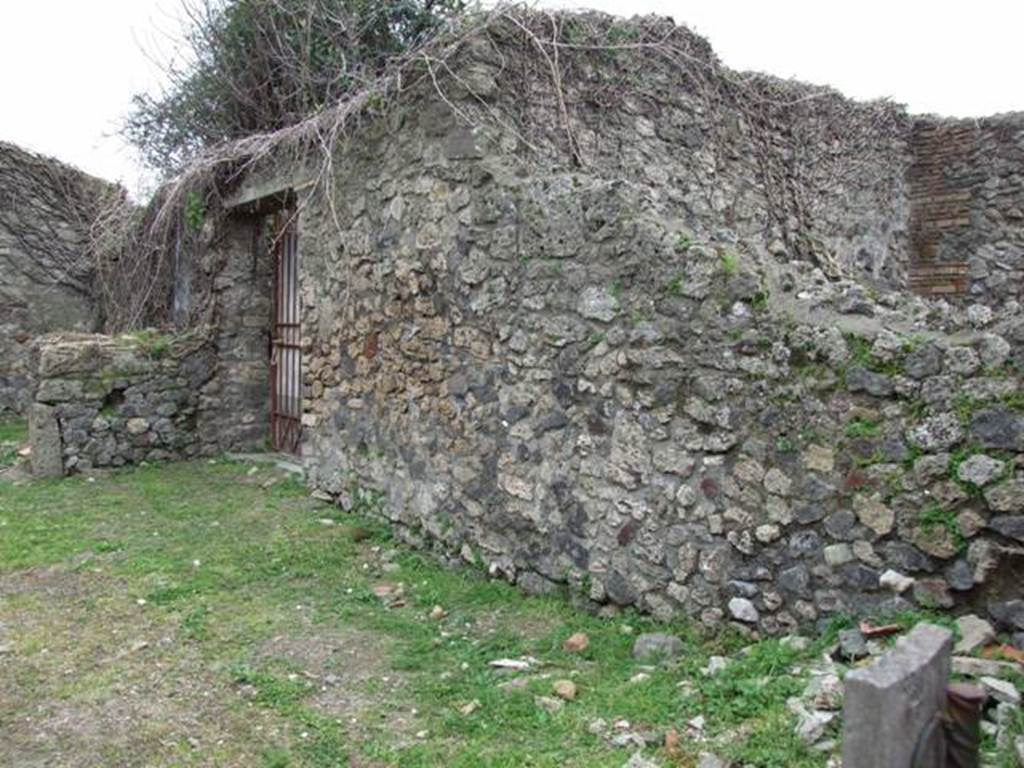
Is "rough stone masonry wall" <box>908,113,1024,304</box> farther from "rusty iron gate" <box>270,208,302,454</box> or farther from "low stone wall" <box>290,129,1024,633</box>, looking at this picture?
"rusty iron gate" <box>270,208,302,454</box>

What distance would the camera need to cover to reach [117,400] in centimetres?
797

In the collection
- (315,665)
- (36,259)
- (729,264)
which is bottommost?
(315,665)

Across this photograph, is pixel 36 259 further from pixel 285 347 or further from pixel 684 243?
pixel 684 243

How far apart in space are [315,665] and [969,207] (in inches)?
291

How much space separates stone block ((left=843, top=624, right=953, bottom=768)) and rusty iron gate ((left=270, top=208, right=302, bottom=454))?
677cm

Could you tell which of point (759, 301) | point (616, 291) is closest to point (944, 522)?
point (759, 301)

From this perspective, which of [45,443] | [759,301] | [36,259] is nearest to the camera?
[759,301]

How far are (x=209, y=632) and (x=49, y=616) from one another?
0.93 metres

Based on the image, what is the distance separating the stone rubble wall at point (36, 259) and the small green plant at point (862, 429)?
10.2m

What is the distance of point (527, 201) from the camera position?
4.49 metres

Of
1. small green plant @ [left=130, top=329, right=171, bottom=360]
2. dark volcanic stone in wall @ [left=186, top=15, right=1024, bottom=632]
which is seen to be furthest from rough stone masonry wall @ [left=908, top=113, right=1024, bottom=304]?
small green plant @ [left=130, top=329, right=171, bottom=360]

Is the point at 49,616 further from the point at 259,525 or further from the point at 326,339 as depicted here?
the point at 326,339

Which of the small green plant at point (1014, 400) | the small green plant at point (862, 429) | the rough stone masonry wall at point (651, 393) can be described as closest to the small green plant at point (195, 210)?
the rough stone masonry wall at point (651, 393)

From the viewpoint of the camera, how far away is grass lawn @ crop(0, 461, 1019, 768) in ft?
9.71
